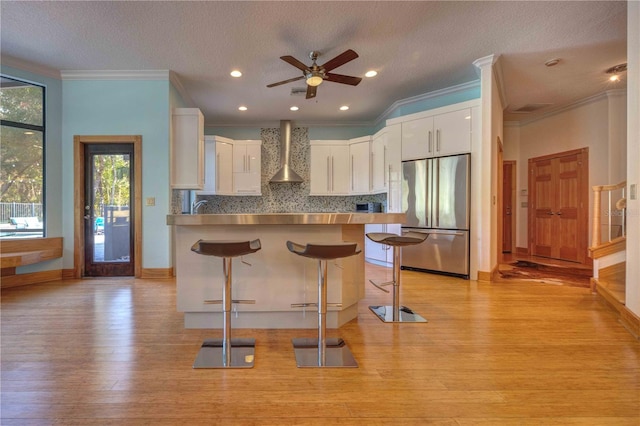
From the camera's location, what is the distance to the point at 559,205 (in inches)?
233

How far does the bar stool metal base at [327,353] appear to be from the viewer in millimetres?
1854

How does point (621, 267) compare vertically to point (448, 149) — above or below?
below

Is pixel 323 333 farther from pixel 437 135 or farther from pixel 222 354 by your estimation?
pixel 437 135

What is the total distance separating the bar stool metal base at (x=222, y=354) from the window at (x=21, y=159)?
3677mm

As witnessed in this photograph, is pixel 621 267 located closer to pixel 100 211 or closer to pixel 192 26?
pixel 192 26

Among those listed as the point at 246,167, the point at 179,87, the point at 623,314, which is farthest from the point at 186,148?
the point at 623,314

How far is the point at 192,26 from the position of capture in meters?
3.17

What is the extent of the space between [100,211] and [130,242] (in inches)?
24.2

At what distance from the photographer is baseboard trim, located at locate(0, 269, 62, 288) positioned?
3717 millimetres

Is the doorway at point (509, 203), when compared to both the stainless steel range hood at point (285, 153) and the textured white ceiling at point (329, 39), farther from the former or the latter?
the stainless steel range hood at point (285, 153)

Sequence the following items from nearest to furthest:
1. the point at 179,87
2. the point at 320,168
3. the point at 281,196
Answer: the point at 179,87, the point at 320,168, the point at 281,196

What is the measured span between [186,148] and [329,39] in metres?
2.54

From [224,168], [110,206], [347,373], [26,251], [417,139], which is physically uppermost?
[417,139]

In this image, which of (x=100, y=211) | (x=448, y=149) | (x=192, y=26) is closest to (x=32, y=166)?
(x=100, y=211)
